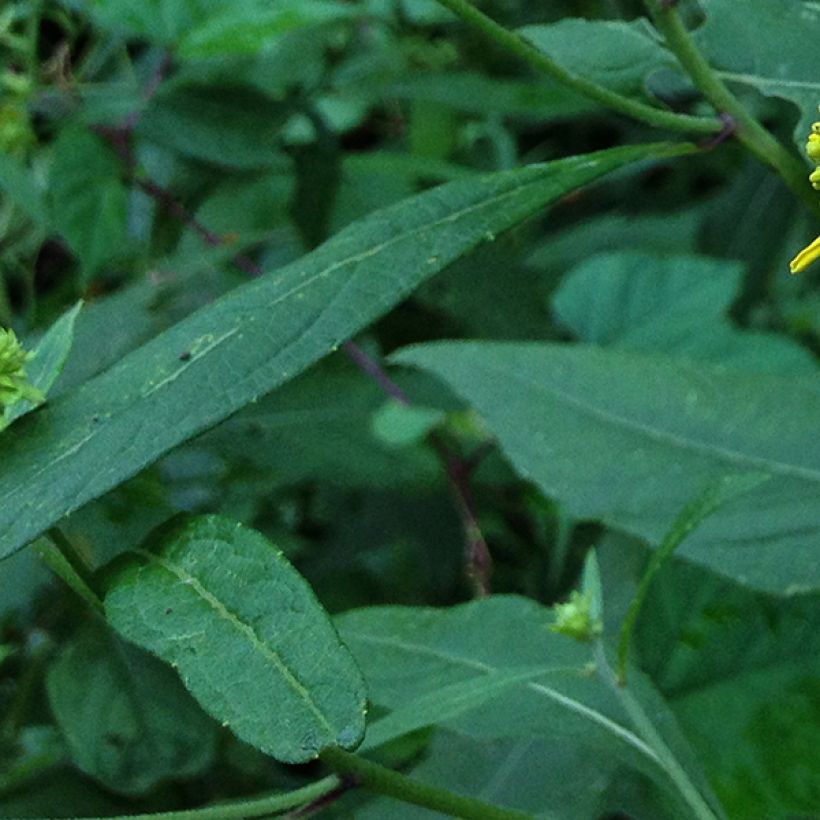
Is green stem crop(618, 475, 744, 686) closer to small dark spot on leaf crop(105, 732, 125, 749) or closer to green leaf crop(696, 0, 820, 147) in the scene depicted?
green leaf crop(696, 0, 820, 147)

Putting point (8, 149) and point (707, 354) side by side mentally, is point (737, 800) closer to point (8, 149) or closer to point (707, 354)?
point (707, 354)

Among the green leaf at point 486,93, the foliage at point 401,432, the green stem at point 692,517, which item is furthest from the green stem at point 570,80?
the green leaf at point 486,93

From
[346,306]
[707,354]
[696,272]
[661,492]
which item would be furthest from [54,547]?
[696,272]

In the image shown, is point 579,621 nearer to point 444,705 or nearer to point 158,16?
point 444,705

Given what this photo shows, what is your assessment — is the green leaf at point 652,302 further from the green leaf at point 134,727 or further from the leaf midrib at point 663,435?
the green leaf at point 134,727

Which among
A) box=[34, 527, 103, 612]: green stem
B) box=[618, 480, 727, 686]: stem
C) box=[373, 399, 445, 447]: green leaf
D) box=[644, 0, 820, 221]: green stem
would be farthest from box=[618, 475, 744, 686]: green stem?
box=[373, 399, 445, 447]: green leaf

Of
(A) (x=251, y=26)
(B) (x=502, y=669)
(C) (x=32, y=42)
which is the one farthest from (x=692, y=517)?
(C) (x=32, y=42)

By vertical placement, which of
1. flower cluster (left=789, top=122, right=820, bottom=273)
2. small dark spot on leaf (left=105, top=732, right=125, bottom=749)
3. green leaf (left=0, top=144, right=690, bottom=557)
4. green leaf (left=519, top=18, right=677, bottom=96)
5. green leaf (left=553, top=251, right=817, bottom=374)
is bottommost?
green leaf (left=553, top=251, right=817, bottom=374)
